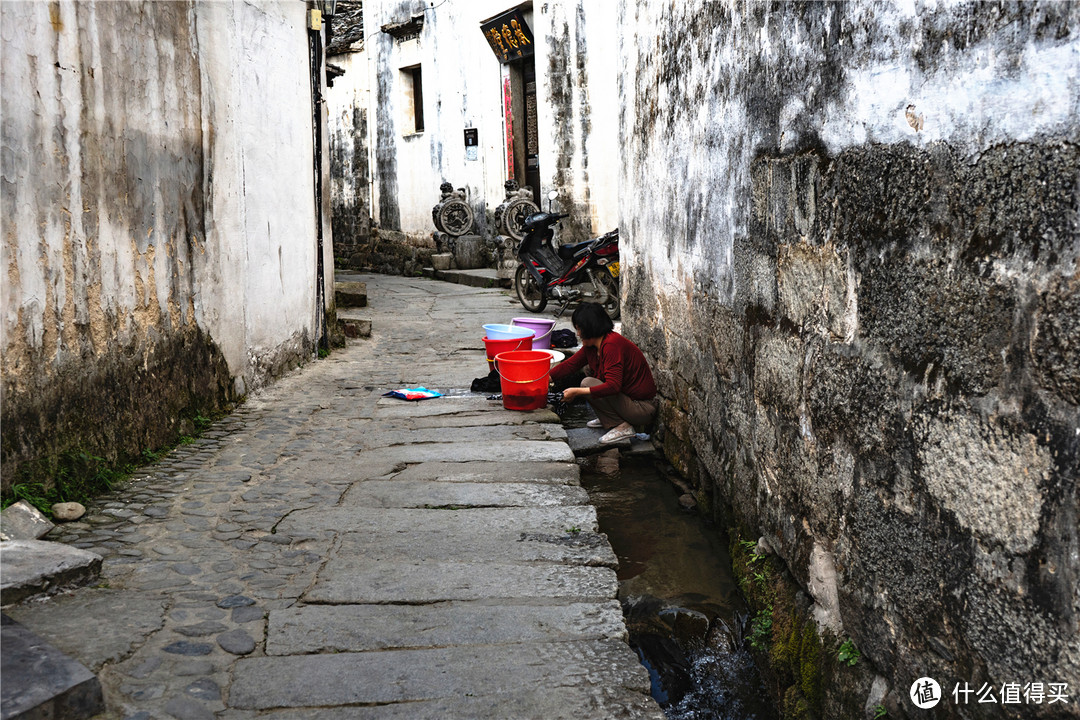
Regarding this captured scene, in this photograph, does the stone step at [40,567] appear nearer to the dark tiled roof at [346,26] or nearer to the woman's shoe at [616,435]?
the woman's shoe at [616,435]

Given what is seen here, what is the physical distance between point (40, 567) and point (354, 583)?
3.08 feet

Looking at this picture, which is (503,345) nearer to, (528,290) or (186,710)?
(186,710)

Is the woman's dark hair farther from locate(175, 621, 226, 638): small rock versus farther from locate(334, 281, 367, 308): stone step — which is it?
locate(334, 281, 367, 308): stone step

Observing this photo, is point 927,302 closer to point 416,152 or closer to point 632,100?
point 632,100

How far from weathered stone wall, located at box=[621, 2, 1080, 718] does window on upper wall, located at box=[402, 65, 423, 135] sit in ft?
44.9

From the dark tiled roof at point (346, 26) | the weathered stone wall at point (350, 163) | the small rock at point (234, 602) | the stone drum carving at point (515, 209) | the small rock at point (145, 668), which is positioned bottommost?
the small rock at point (234, 602)

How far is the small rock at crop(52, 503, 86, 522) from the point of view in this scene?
3.41 m

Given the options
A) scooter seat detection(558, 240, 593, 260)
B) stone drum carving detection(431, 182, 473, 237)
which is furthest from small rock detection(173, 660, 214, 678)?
stone drum carving detection(431, 182, 473, 237)

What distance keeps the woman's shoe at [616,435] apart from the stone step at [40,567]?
117 inches

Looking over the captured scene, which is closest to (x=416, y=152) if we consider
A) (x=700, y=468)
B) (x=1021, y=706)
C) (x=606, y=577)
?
(x=700, y=468)

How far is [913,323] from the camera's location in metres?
2.00

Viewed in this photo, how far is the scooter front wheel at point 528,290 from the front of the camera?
1037 cm

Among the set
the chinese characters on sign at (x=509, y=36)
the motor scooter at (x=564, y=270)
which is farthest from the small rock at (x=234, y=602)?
the chinese characters on sign at (x=509, y=36)

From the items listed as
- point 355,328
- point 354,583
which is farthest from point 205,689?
point 355,328
